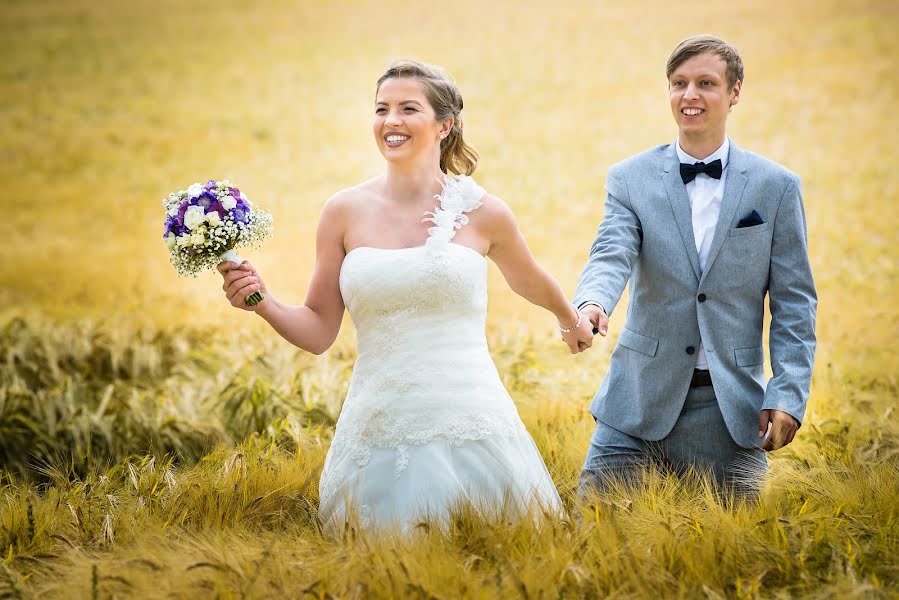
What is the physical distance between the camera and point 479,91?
54.2 ft

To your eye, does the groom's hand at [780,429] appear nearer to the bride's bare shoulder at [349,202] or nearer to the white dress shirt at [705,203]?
the white dress shirt at [705,203]

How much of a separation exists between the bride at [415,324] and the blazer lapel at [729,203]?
624 millimetres

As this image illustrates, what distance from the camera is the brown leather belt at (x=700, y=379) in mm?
3863

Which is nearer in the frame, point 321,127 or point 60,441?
point 60,441

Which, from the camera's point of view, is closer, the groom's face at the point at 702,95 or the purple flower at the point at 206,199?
the purple flower at the point at 206,199

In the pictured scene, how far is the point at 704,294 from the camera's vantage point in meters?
3.78

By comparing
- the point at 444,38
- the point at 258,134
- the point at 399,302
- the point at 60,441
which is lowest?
the point at 60,441

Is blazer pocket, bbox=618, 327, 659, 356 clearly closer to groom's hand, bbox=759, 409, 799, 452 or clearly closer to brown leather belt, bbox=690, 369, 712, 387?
brown leather belt, bbox=690, 369, 712, 387

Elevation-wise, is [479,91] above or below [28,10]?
below

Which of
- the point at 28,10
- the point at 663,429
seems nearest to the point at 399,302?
the point at 663,429

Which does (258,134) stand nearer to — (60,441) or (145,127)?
(145,127)

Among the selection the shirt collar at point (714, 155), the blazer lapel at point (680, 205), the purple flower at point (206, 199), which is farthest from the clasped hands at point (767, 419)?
the purple flower at point (206, 199)

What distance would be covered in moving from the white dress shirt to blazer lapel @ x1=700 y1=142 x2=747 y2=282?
0.15 feet

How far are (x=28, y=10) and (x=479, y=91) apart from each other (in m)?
13.4
